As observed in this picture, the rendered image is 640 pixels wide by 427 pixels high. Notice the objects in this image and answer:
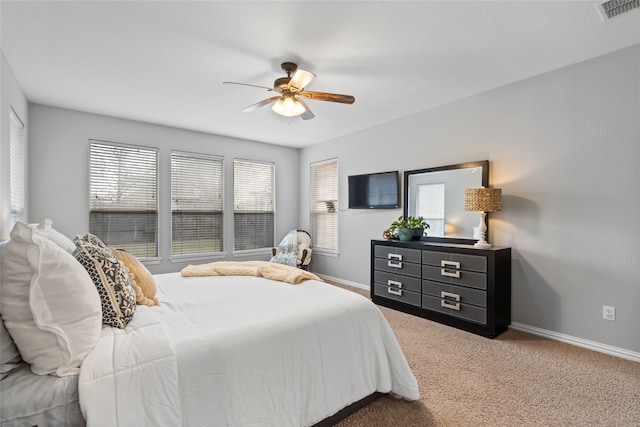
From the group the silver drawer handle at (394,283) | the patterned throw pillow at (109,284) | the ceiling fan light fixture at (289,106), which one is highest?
the ceiling fan light fixture at (289,106)

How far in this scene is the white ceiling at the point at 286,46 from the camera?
6.93 ft

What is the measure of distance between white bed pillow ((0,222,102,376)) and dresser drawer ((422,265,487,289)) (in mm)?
3155

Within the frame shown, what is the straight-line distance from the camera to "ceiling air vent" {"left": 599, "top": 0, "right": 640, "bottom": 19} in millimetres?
2021

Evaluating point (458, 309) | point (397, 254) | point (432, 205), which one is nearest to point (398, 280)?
point (397, 254)

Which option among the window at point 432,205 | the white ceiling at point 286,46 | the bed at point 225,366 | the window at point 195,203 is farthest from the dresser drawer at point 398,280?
the window at point 195,203

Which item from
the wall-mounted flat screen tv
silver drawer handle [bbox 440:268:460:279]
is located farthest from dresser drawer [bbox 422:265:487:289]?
the wall-mounted flat screen tv

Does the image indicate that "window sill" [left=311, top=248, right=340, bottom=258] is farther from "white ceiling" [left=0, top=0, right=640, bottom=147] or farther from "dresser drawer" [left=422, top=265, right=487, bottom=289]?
"white ceiling" [left=0, top=0, right=640, bottom=147]

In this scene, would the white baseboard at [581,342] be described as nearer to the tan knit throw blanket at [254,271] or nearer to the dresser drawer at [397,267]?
the dresser drawer at [397,267]

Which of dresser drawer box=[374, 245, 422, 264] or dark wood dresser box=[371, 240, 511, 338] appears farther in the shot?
dresser drawer box=[374, 245, 422, 264]

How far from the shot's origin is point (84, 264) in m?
1.46

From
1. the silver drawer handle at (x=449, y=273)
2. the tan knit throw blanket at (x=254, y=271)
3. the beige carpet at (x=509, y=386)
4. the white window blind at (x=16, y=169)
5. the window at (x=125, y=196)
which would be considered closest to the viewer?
the beige carpet at (x=509, y=386)

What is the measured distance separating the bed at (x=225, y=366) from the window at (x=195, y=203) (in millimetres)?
2793

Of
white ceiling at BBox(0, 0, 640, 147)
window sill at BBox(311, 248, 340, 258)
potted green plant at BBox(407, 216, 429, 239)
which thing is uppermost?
white ceiling at BBox(0, 0, 640, 147)

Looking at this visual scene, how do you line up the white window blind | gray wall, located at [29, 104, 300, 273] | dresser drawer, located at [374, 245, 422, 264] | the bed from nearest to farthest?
1. the bed
2. the white window blind
3. dresser drawer, located at [374, 245, 422, 264]
4. gray wall, located at [29, 104, 300, 273]
